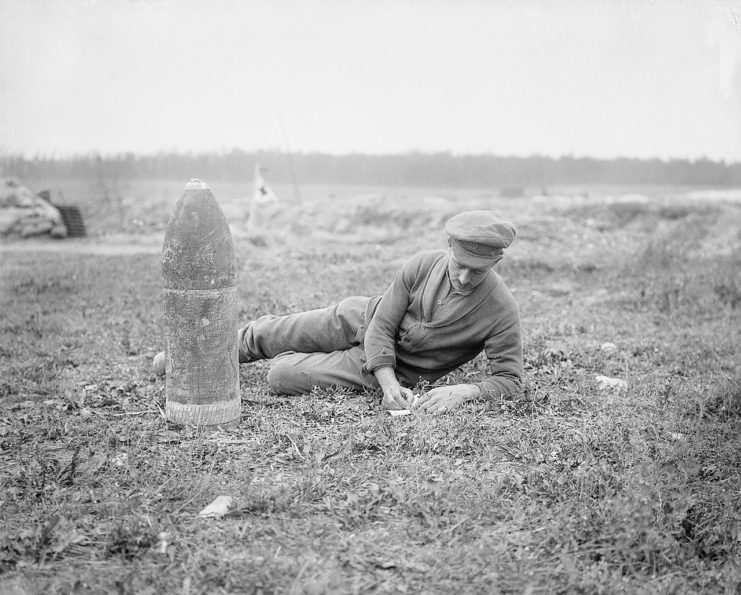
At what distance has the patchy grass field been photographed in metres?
3.33

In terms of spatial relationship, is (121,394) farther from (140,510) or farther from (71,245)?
(71,245)

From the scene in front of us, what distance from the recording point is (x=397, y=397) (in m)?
5.23

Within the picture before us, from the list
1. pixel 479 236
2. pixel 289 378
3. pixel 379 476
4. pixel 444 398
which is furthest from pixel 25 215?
pixel 379 476

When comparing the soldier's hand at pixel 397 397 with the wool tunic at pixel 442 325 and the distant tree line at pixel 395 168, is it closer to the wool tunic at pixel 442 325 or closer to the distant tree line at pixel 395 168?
the wool tunic at pixel 442 325

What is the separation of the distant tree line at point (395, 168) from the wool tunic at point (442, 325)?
62.6ft

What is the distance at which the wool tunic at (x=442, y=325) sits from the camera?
5.30 m

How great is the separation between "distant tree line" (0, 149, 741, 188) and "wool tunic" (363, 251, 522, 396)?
19096 millimetres

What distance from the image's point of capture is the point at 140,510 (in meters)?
3.72

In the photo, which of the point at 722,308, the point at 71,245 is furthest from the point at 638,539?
the point at 71,245

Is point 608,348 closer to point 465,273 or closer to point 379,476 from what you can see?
point 465,273

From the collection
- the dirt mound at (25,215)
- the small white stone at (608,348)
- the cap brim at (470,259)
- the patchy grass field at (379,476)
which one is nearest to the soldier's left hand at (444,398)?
the patchy grass field at (379,476)

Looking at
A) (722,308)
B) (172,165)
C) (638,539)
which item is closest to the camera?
(638,539)

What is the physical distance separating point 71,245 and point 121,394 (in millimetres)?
14305

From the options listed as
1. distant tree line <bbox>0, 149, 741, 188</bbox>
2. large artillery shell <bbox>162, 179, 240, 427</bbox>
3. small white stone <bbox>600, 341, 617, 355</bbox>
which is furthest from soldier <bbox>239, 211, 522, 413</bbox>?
distant tree line <bbox>0, 149, 741, 188</bbox>
